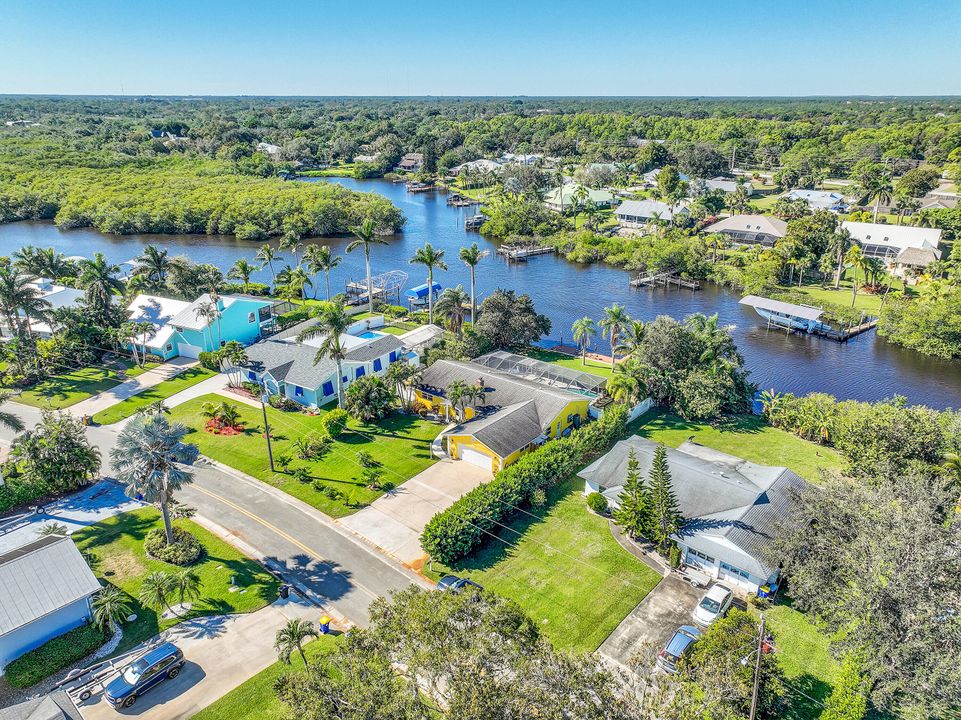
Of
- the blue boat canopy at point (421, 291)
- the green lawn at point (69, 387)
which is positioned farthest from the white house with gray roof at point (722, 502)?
the blue boat canopy at point (421, 291)

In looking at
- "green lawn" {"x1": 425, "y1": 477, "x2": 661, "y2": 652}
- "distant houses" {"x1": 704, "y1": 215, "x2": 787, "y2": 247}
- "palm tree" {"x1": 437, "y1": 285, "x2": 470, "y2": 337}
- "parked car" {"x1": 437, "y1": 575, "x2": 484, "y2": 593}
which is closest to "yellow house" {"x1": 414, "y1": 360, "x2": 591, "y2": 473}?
"green lawn" {"x1": 425, "y1": 477, "x2": 661, "y2": 652}

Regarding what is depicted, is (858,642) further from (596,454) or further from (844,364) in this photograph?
(844,364)

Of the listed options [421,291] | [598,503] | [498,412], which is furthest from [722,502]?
[421,291]

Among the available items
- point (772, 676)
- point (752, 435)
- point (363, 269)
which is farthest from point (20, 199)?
point (772, 676)

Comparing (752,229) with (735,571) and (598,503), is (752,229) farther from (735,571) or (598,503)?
(735,571)

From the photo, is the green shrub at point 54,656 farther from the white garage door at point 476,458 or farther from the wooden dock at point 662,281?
the wooden dock at point 662,281

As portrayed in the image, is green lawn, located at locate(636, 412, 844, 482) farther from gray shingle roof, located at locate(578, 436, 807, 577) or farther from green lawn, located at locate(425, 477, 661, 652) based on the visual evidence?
green lawn, located at locate(425, 477, 661, 652)
